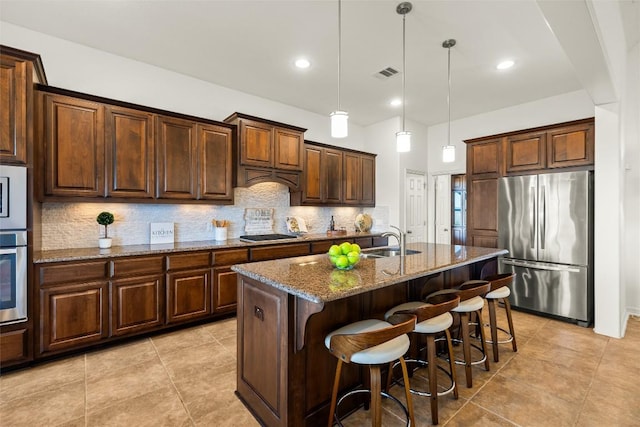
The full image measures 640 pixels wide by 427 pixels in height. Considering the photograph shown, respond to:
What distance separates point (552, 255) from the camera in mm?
3674

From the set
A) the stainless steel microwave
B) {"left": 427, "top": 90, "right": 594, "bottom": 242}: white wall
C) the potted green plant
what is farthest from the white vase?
{"left": 427, "top": 90, "right": 594, "bottom": 242}: white wall

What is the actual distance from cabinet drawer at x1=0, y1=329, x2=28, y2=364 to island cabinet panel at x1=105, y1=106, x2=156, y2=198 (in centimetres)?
135

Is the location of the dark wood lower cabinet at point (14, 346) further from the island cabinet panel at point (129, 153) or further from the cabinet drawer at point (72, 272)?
the island cabinet panel at point (129, 153)

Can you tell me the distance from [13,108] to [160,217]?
1.63 m

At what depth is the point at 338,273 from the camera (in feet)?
6.32

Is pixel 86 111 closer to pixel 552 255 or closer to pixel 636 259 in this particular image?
pixel 552 255

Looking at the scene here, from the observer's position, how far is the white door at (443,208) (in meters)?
6.04

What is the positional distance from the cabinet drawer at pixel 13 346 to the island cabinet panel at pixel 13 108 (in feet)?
4.49

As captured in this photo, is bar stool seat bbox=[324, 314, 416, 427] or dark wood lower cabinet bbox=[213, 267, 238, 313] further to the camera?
dark wood lower cabinet bbox=[213, 267, 238, 313]

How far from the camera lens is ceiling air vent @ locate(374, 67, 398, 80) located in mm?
3638

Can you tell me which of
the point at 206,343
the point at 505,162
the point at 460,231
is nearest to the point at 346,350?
the point at 206,343

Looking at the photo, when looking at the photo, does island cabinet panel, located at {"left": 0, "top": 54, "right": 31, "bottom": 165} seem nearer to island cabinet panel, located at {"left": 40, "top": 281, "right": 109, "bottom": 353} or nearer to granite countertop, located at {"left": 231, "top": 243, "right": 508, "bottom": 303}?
island cabinet panel, located at {"left": 40, "top": 281, "right": 109, "bottom": 353}

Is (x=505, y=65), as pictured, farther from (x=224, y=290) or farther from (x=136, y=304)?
(x=136, y=304)

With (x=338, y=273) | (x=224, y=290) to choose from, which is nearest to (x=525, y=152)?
(x=338, y=273)
